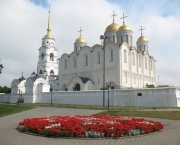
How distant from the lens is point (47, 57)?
194 ft

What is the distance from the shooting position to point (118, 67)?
124ft

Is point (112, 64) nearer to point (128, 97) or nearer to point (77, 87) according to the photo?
point (77, 87)

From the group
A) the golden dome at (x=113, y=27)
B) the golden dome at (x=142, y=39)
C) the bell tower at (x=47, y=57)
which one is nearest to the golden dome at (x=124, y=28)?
the golden dome at (x=113, y=27)

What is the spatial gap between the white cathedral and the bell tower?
19.9 ft

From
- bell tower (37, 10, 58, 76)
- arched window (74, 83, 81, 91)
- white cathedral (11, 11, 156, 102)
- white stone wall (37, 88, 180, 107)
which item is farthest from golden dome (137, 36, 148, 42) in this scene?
white stone wall (37, 88, 180, 107)

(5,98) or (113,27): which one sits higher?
(113,27)

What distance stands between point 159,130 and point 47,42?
5392 cm

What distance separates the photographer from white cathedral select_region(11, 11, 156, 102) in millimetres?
38375

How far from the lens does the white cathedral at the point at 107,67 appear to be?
38375mm

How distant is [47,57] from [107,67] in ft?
83.0

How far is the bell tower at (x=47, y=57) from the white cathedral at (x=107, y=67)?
6061mm

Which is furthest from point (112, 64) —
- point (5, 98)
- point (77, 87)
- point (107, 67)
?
point (5, 98)

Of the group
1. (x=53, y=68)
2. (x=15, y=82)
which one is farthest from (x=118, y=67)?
Answer: (x=53, y=68)

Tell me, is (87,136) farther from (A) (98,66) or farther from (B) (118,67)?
(A) (98,66)
